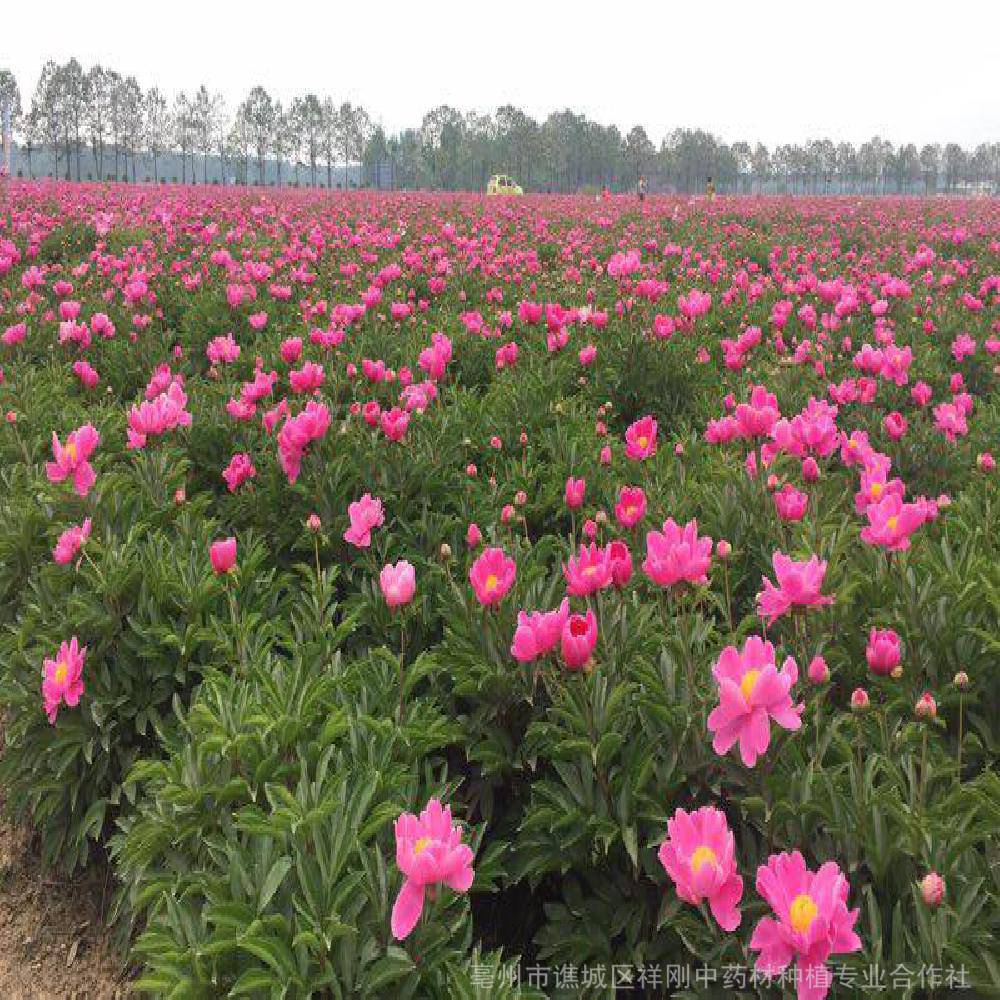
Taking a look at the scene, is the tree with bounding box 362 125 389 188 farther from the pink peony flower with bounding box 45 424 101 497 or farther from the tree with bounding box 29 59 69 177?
the pink peony flower with bounding box 45 424 101 497

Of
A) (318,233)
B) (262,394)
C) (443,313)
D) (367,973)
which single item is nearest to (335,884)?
(367,973)

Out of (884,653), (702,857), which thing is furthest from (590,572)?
(702,857)

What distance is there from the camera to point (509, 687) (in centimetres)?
262

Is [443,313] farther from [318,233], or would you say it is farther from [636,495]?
[636,495]

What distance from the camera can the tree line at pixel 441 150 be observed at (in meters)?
100

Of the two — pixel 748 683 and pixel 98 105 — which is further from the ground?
pixel 98 105

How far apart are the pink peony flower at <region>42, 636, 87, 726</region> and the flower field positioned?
0.02 m

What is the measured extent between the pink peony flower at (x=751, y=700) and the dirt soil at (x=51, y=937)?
7.38 ft

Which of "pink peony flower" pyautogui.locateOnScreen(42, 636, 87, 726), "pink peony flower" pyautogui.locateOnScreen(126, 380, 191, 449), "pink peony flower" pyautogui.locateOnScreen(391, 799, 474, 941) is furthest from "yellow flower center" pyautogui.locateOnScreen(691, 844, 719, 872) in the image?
"pink peony flower" pyautogui.locateOnScreen(126, 380, 191, 449)

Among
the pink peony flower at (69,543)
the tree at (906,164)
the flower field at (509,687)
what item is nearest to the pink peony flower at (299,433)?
the flower field at (509,687)

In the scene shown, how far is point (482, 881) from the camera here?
Answer: 2.25m

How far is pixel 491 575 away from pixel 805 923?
1279mm

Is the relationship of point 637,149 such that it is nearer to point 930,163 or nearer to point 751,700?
point 930,163

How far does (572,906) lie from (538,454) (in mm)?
3028
